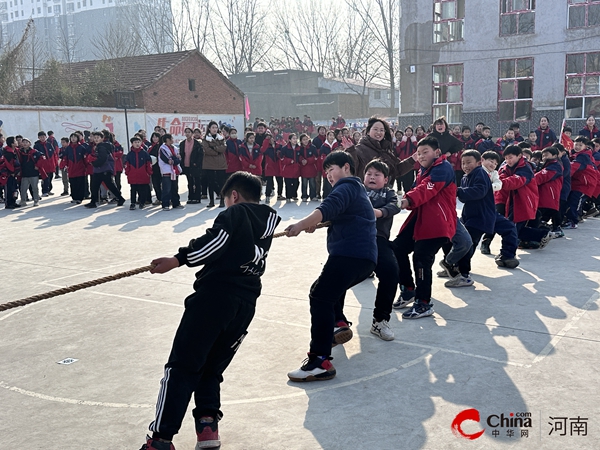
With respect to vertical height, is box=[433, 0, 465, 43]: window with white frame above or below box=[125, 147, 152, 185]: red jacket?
above

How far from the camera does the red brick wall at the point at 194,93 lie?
112 feet

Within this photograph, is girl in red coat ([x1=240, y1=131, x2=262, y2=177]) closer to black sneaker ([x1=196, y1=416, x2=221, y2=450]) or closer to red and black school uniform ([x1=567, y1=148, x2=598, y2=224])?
red and black school uniform ([x1=567, y1=148, x2=598, y2=224])

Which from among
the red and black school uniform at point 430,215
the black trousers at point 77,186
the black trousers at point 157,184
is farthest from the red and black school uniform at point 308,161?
the red and black school uniform at point 430,215

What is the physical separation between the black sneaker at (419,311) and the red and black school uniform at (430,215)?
3 cm

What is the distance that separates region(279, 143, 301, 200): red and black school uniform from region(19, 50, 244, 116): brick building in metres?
19.6

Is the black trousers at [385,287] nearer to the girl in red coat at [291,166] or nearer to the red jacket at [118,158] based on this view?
the girl in red coat at [291,166]

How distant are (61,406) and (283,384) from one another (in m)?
1.51

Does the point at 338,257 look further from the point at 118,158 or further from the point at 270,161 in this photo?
the point at 118,158

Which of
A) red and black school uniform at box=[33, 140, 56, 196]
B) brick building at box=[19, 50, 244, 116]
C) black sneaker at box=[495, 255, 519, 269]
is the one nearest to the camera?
black sneaker at box=[495, 255, 519, 269]

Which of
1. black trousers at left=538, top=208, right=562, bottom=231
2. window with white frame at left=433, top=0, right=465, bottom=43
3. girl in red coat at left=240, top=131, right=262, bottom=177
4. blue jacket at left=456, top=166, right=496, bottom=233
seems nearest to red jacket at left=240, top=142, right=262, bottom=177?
girl in red coat at left=240, top=131, right=262, bottom=177

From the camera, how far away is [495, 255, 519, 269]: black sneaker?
7.86 m

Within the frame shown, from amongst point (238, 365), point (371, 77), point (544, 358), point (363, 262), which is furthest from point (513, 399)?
point (371, 77)

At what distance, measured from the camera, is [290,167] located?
611 inches

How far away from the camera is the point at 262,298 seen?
6617mm
